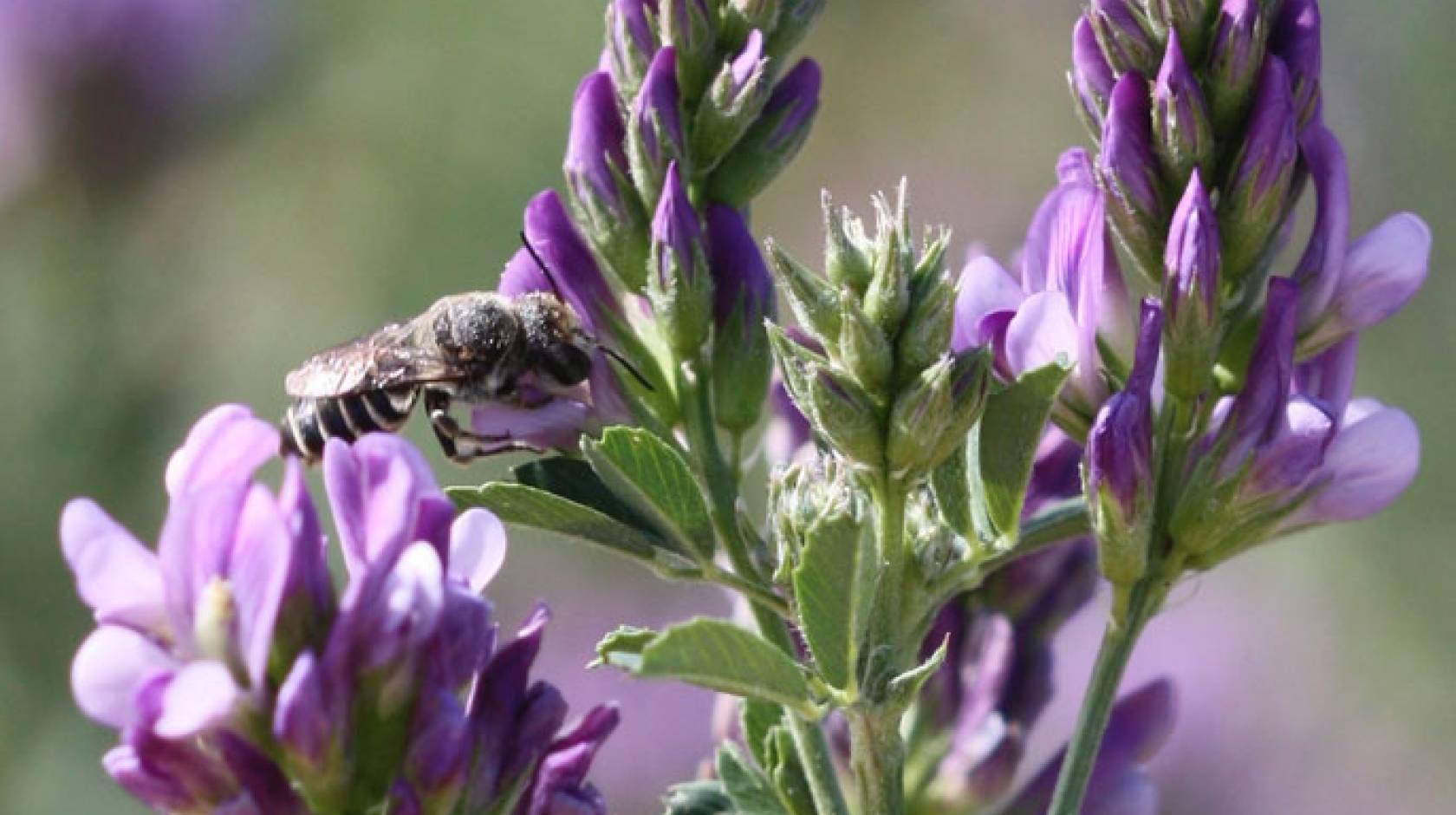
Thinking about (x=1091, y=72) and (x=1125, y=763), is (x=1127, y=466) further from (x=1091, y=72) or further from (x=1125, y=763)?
(x=1125, y=763)

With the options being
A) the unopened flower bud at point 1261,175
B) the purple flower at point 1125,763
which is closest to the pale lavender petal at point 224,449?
the unopened flower bud at point 1261,175

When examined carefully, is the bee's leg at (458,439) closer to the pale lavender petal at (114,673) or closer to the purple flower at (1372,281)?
the pale lavender petal at (114,673)

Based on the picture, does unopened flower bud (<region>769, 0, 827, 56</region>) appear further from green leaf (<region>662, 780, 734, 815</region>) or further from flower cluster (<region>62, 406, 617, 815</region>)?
green leaf (<region>662, 780, 734, 815</region>)

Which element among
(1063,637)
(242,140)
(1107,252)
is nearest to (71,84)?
(242,140)

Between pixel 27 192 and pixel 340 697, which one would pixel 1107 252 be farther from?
pixel 27 192

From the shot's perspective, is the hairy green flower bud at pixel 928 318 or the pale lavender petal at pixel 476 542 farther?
the pale lavender petal at pixel 476 542

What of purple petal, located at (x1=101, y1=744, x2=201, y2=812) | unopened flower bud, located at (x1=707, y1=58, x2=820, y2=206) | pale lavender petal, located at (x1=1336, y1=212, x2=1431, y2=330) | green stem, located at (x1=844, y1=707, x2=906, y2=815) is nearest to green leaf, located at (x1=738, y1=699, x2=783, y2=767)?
green stem, located at (x1=844, y1=707, x2=906, y2=815)

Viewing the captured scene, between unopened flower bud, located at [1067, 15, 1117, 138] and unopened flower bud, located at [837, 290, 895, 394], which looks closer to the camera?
unopened flower bud, located at [837, 290, 895, 394]
